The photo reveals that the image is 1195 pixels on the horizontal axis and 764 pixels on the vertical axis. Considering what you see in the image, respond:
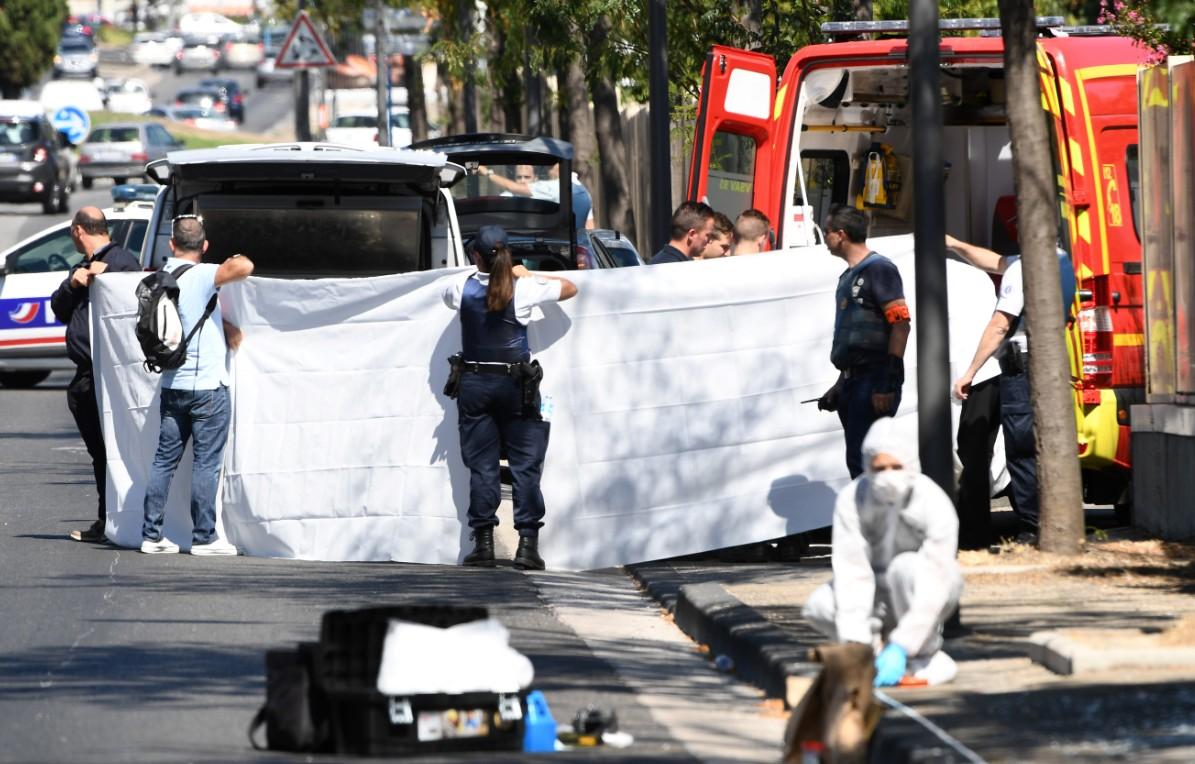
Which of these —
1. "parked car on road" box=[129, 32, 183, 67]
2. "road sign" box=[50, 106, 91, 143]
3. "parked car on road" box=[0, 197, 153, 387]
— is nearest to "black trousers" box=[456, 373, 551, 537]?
"parked car on road" box=[0, 197, 153, 387]

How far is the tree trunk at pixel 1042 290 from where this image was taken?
10.9m

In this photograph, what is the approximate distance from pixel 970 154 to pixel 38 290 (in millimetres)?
10488

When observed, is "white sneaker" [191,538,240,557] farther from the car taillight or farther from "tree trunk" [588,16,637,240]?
"tree trunk" [588,16,637,240]

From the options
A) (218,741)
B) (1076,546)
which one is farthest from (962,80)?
(218,741)

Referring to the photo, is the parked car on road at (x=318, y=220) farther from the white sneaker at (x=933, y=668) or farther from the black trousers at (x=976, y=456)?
the white sneaker at (x=933, y=668)

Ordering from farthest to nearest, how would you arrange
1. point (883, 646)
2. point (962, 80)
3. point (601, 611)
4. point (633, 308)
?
point (962, 80) → point (633, 308) → point (601, 611) → point (883, 646)

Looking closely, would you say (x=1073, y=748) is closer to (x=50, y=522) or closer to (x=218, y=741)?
(x=218, y=741)

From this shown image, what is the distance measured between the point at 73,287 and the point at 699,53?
386 inches

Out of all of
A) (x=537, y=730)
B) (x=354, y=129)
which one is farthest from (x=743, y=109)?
(x=354, y=129)

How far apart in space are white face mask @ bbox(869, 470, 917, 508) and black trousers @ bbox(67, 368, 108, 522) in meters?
6.28

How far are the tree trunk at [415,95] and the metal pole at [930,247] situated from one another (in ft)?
98.1

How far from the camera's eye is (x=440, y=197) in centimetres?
1368

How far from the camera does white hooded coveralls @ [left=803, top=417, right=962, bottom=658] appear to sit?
7.64 metres

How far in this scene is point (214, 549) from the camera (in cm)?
1235
